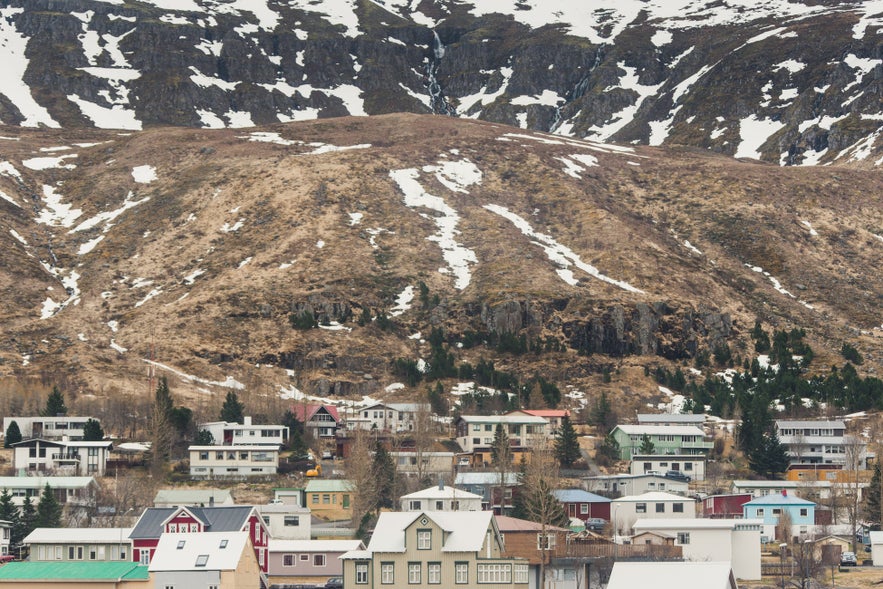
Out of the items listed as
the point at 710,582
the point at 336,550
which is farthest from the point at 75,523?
the point at 710,582

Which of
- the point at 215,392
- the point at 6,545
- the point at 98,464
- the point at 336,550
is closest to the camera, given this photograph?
the point at 336,550

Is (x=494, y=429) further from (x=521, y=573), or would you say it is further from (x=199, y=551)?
(x=199, y=551)

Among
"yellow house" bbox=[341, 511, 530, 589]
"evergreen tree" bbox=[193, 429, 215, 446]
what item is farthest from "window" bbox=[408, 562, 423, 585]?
"evergreen tree" bbox=[193, 429, 215, 446]

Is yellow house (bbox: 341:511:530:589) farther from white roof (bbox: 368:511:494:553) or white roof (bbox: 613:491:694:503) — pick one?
white roof (bbox: 613:491:694:503)

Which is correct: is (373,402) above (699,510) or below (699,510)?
above

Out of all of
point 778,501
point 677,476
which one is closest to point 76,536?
point 778,501

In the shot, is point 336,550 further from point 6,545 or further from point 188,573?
point 6,545
